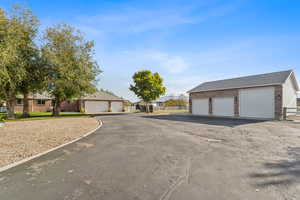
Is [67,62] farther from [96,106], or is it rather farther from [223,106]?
[223,106]

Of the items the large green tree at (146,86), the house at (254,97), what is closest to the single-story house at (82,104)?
the large green tree at (146,86)

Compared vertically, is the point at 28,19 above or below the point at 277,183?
above

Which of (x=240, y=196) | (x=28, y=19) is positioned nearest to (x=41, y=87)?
(x=28, y=19)

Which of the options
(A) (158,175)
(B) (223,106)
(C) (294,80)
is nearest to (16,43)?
(A) (158,175)

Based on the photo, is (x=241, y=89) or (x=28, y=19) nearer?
(x=28, y=19)

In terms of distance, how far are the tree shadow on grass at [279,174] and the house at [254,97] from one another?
1322 cm

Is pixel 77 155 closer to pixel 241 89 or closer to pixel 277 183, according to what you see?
pixel 277 183

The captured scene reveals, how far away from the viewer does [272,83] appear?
48.4ft

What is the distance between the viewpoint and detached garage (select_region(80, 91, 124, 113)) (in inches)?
1218

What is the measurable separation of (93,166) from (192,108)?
20564 millimetres

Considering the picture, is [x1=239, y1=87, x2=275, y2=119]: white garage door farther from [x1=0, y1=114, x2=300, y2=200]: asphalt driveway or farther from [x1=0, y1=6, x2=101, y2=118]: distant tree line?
[x1=0, y1=6, x2=101, y2=118]: distant tree line

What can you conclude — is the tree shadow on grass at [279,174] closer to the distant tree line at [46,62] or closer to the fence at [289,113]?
the fence at [289,113]

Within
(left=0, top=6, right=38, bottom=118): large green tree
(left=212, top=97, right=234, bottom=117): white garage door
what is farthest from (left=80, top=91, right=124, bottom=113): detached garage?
(left=212, top=97, right=234, bottom=117): white garage door

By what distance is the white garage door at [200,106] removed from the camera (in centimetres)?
2097
